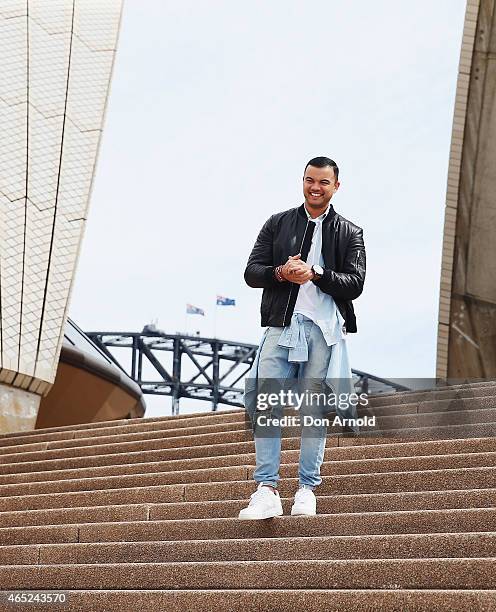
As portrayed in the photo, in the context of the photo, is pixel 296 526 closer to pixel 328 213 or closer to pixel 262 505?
pixel 262 505

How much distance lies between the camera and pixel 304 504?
11.8 feet

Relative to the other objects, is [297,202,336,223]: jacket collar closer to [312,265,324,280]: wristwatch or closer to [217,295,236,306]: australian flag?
[312,265,324,280]: wristwatch

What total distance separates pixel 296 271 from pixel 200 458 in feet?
7.40

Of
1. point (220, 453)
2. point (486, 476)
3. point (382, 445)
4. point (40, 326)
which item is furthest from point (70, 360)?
point (486, 476)

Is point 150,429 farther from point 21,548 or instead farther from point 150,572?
point 150,572

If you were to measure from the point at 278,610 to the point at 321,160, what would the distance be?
152cm

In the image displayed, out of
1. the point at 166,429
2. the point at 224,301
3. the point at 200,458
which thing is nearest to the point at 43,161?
the point at 166,429

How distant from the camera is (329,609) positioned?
2859mm

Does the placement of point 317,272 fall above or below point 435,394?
below

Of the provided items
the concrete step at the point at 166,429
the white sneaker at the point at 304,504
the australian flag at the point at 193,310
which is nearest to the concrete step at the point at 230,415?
the concrete step at the point at 166,429

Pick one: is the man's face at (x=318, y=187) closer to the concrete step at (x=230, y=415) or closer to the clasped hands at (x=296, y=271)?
the clasped hands at (x=296, y=271)

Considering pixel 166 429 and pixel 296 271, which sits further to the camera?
pixel 166 429

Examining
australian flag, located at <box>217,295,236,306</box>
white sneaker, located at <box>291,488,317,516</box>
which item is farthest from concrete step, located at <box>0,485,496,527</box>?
australian flag, located at <box>217,295,236,306</box>

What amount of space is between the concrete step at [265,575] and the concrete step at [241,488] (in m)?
1.00
